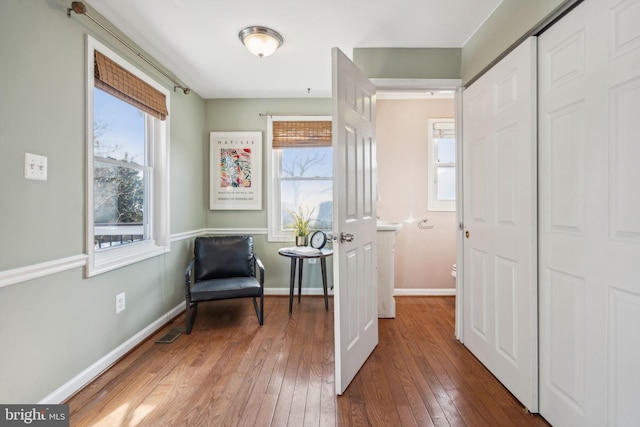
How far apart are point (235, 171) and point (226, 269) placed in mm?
1233

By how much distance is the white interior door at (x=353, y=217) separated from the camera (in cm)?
173

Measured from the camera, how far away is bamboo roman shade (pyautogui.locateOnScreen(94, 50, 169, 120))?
1962mm

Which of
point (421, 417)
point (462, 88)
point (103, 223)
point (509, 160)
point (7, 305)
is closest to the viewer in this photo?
point (7, 305)

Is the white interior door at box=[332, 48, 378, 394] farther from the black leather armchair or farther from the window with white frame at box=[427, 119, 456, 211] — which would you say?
the window with white frame at box=[427, 119, 456, 211]

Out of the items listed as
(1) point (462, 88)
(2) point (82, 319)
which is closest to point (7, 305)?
(2) point (82, 319)

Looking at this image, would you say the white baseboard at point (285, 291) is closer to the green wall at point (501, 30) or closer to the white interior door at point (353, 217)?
the white interior door at point (353, 217)

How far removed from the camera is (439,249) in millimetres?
3635

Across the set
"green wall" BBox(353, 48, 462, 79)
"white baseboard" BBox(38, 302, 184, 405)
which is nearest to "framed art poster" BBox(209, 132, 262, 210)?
"white baseboard" BBox(38, 302, 184, 405)

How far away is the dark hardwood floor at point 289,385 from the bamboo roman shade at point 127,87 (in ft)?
6.35

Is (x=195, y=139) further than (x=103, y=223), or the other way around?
(x=195, y=139)

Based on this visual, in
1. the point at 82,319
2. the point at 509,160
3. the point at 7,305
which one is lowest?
the point at 82,319

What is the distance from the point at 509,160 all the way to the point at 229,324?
8.64ft

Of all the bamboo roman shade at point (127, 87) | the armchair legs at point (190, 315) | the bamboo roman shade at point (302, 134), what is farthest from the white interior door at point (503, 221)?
the bamboo roman shade at point (127, 87)

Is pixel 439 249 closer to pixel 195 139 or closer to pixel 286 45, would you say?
pixel 286 45
